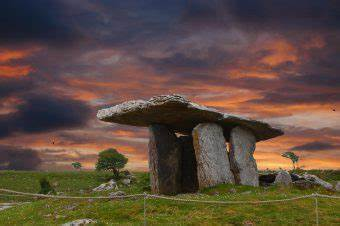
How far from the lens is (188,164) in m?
39.3

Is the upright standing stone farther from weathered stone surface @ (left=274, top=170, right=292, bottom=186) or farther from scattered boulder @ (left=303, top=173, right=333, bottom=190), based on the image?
scattered boulder @ (left=303, top=173, right=333, bottom=190)

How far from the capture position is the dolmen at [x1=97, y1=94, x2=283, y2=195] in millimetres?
34406

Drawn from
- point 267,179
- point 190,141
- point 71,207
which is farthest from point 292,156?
point 71,207

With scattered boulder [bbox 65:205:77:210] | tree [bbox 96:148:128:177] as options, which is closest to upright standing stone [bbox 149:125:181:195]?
scattered boulder [bbox 65:205:77:210]

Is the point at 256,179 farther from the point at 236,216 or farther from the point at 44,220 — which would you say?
the point at 44,220

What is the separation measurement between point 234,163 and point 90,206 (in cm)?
1248

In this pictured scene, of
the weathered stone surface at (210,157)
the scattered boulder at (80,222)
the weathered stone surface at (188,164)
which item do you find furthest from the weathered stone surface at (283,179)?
the scattered boulder at (80,222)

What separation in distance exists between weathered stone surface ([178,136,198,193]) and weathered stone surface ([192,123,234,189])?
382 cm

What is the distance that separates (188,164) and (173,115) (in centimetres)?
534

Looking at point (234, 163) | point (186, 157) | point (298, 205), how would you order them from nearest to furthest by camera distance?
1. point (298, 205)
2. point (234, 163)
3. point (186, 157)

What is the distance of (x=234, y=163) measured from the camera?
3638cm

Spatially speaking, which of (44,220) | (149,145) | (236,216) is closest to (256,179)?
(149,145)

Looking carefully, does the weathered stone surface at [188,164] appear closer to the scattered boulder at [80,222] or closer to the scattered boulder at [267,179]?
the scattered boulder at [267,179]

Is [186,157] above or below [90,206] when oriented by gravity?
above
